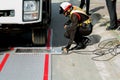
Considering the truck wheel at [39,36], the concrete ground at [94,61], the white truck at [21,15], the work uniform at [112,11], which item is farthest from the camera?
the work uniform at [112,11]

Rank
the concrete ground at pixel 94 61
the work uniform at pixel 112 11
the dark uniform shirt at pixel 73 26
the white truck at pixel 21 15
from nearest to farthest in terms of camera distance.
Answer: the concrete ground at pixel 94 61
the white truck at pixel 21 15
the dark uniform shirt at pixel 73 26
the work uniform at pixel 112 11

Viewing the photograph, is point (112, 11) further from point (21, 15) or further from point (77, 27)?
point (21, 15)

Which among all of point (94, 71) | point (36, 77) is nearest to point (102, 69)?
point (94, 71)

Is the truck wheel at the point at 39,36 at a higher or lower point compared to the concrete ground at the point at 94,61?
higher

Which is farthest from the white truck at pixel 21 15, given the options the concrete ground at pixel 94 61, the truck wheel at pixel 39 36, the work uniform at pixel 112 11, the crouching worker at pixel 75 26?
the work uniform at pixel 112 11

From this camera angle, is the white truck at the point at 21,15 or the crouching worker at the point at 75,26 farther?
the crouching worker at the point at 75,26

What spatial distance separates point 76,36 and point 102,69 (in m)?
1.71

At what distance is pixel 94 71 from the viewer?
755 cm

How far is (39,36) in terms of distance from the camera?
9.21m

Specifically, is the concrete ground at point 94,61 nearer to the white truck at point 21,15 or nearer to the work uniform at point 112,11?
the work uniform at point 112,11

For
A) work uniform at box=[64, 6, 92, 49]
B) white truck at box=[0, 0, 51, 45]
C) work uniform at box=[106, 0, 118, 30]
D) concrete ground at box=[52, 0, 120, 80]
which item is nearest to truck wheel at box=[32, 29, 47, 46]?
A: white truck at box=[0, 0, 51, 45]

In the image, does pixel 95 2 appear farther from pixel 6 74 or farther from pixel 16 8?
pixel 6 74

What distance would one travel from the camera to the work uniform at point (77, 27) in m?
8.88

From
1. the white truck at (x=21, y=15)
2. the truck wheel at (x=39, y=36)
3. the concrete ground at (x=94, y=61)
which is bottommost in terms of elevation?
the concrete ground at (x=94, y=61)
